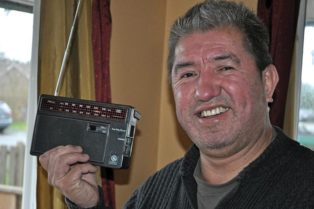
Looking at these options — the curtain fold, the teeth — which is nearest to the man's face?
the teeth

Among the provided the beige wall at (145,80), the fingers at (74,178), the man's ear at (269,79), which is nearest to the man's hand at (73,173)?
the fingers at (74,178)

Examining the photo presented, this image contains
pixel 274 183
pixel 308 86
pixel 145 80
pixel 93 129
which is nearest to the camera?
pixel 274 183

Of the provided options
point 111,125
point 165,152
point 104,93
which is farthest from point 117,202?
point 111,125

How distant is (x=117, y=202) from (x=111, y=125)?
1198 millimetres

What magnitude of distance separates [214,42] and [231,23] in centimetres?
7

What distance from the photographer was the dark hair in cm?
111

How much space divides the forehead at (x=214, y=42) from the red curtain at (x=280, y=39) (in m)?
1.05

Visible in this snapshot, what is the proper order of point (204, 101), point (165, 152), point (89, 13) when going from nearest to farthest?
point (204, 101) < point (89, 13) < point (165, 152)

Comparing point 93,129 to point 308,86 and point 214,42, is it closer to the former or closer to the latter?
point 214,42

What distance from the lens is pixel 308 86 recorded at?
234 centimetres

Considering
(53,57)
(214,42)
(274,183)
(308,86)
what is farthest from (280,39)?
(274,183)

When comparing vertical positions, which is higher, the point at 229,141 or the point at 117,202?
the point at 229,141

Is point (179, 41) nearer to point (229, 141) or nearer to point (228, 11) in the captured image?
point (228, 11)

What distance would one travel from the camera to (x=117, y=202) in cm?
238
